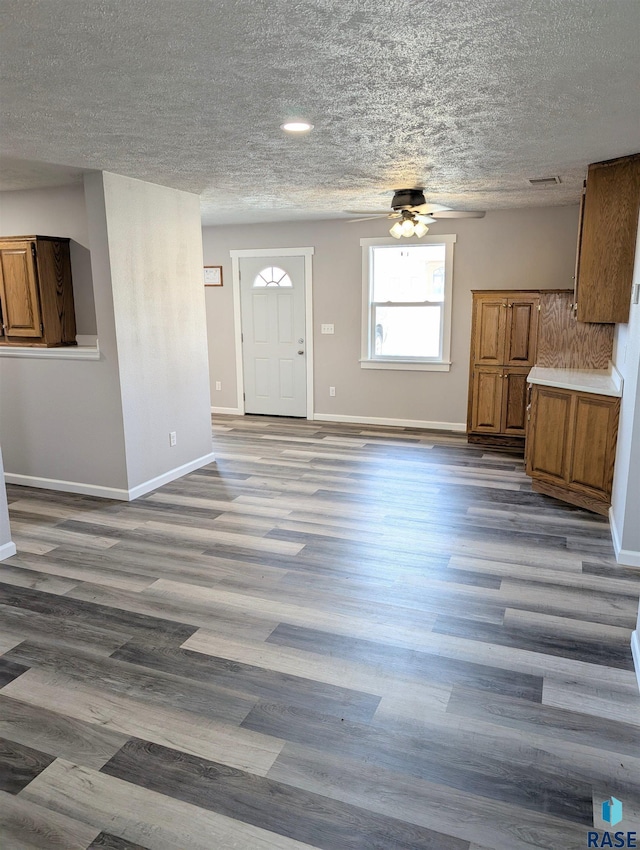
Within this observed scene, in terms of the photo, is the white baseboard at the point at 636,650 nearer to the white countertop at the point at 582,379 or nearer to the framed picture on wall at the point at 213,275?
the white countertop at the point at 582,379

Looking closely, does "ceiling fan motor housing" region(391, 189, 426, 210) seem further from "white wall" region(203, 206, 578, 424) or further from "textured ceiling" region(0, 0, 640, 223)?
"white wall" region(203, 206, 578, 424)

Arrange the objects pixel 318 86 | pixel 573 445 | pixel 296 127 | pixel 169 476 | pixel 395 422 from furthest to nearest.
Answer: pixel 395 422 < pixel 169 476 < pixel 573 445 < pixel 296 127 < pixel 318 86

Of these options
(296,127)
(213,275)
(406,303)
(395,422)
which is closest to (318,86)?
(296,127)

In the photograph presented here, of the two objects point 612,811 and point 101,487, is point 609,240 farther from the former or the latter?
point 101,487

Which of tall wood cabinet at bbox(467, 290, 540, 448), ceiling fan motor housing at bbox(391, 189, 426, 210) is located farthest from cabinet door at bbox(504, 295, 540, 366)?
ceiling fan motor housing at bbox(391, 189, 426, 210)

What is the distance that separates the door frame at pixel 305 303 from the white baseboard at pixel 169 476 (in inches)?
85.2

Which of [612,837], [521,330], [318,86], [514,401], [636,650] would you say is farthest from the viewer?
[514,401]

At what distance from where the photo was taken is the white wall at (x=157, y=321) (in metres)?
4.35

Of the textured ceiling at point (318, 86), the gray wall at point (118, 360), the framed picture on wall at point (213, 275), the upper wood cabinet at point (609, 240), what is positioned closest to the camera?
the textured ceiling at point (318, 86)

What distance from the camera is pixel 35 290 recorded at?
15.3ft

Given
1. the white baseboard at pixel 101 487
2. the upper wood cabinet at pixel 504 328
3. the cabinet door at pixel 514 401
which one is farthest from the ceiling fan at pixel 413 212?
the white baseboard at pixel 101 487

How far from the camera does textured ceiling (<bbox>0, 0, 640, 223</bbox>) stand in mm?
1774

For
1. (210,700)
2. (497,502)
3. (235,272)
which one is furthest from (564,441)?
(235,272)

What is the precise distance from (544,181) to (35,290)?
4071 millimetres
